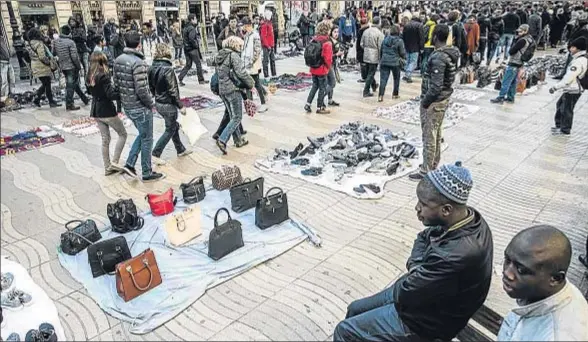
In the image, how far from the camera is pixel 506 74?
977 cm

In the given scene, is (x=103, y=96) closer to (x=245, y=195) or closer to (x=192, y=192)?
(x=192, y=192)

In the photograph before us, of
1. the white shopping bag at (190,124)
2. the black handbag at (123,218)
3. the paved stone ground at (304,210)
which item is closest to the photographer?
the paved stone ground at (304,210)

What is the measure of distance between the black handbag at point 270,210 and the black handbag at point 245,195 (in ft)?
1.28

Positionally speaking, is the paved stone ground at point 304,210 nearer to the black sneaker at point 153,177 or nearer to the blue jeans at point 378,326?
the black sneaker at point 153,177

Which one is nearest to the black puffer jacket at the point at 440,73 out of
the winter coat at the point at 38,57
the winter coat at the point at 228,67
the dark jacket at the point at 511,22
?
the winter coat at the point at 228,67

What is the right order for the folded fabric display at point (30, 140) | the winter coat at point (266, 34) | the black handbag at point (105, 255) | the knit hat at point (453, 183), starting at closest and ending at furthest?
the knit hat at point (453, 183) < the black handbag at point (105, 255) < the folded fabric display at point (30, 140) < the winter coat at point (266, 34)

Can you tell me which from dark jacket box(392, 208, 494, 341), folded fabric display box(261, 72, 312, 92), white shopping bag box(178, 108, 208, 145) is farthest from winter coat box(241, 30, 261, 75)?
dark jacket box(392, 208, 494, 341)

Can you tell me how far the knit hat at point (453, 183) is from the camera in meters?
2.45

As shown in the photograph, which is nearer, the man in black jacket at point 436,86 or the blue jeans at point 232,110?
the man in black jacket at point 436,86

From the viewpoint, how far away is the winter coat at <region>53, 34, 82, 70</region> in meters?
9.45

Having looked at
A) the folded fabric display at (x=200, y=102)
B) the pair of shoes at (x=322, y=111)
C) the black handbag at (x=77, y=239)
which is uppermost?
the folded fabric display at (x=200, y=102)

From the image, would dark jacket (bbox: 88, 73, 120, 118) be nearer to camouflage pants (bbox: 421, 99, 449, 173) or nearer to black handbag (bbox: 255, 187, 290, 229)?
black handbag (bbox: 255, 187, 290, 229)

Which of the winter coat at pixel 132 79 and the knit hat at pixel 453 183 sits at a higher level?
the winter coat at pixel 132 79

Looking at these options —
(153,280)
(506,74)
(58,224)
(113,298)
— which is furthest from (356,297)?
(506,74)
